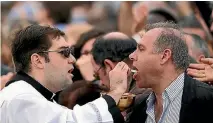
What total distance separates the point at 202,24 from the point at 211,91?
2.80 metres

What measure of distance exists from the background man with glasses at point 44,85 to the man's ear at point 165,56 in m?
0.33

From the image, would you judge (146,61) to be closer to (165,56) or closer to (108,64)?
(165,56)

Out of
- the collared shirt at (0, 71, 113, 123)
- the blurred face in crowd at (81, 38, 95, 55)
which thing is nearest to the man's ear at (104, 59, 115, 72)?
the collared shirt at (0, 71, 113, 123)

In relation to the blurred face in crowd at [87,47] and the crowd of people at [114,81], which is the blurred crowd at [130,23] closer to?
the blurred face in crowd at [87,47]

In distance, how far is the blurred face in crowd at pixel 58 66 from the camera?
6188 mm

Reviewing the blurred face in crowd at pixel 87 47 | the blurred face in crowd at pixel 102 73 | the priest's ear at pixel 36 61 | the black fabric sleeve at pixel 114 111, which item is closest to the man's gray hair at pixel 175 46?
the black fabric sleeve at pixel 114 111

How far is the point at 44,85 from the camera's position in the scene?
616cm

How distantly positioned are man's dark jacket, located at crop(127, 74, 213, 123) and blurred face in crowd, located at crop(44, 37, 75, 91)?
38.4 inches

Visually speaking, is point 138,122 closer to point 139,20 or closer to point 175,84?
point 175,84

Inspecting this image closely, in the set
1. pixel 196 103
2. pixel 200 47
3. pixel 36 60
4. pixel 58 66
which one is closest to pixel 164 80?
pixel 196 103

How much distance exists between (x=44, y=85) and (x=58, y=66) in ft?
0.59

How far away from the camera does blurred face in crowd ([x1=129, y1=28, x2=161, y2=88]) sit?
587cm

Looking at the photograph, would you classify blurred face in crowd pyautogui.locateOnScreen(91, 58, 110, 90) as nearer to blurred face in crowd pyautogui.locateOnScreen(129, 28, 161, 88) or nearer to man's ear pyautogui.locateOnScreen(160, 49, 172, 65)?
blurred face in crowd pyautogui.locateOnScreen(129, 28, 161, 88)

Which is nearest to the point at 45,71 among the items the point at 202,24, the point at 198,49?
the point at 198,49
